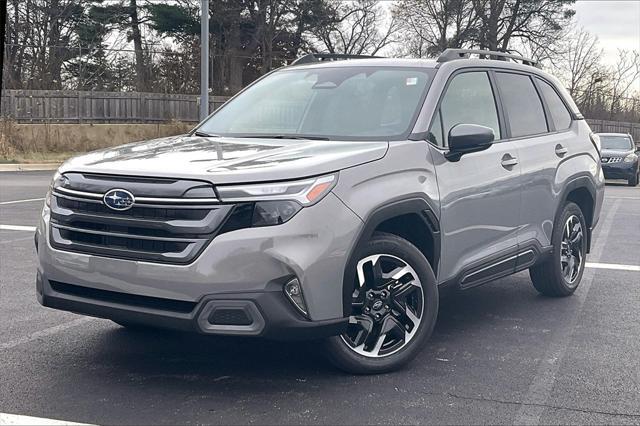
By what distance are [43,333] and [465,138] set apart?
3024mm

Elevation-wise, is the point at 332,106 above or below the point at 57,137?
above

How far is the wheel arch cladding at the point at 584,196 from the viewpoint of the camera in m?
6.79

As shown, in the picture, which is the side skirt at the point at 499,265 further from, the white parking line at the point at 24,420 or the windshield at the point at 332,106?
the white parking line at the point at 24,420

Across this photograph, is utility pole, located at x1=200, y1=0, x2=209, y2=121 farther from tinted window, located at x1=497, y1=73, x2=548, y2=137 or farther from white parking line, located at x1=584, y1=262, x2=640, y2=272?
tinted window, located at x1=497, y1=73, x2=548, y2=137

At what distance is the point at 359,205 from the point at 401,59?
6.23 ft

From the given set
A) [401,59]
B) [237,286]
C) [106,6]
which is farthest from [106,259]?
[106,6]

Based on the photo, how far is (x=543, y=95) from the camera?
22.4ft

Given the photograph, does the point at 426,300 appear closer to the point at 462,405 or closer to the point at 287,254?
the point at 462,405

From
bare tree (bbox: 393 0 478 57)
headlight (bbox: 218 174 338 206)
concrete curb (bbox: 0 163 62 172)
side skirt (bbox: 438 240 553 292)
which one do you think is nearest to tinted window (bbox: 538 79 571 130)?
side skirt (bbox: 438 240 553 292)

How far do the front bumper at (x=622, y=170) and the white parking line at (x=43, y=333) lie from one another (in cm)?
1997

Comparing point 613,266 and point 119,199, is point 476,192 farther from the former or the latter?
Answer: point 613,266

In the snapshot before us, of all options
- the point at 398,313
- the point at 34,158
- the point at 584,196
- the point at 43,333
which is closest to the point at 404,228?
the point at 398,313

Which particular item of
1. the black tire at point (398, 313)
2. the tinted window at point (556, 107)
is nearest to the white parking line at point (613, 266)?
the tinted window at point (556, 107)

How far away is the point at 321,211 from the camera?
4168 mm
